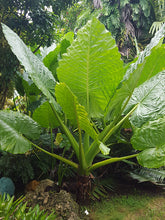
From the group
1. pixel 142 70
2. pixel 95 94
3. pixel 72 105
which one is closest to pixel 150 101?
pixel 142 70

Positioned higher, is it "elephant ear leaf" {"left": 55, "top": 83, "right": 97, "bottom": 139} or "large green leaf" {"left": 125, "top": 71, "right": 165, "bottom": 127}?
"elephant ear leaf" {"left": 55, "top": 83, "right": 97, "bottom": 139}

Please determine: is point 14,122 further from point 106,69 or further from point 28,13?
point 28,13

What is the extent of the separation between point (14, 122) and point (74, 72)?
0.41 metres

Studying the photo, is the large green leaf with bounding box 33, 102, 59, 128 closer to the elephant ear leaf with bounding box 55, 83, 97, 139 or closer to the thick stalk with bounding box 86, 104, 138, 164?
the elephant ear leaf with bounding box 55, 83, 97, 139

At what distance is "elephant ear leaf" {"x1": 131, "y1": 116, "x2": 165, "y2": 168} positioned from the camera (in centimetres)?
78

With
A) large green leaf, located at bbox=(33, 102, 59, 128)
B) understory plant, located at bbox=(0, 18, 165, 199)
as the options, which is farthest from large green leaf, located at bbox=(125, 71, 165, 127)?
large green leaf, located at bbox=(33, 102, 59, 128)

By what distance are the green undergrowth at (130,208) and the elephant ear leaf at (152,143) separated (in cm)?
34

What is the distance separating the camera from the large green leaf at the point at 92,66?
2.68ft

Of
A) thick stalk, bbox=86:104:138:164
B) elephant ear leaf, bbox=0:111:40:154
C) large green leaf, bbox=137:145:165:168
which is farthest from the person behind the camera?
thick stalk, bbox=86:104:138:164

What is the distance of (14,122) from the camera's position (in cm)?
95

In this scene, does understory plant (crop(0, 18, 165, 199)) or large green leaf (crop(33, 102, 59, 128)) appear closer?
understory plant (crop(0, 18, 165, 199))

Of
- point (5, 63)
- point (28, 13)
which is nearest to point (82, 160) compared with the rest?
point (5, 63)

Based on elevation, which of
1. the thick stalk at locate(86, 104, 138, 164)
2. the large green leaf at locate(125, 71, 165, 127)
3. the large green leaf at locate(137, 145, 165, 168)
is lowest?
the large green leaf at locate(137, 145, 165, 168)

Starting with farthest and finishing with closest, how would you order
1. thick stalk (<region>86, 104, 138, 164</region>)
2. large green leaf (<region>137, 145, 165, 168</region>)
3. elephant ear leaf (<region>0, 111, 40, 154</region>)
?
thick stalk (<region>86, 104, 138, 164</region>) → elephant ear leaf (<region>0, 111, 40, 154</region>) → large green leaf (<region>137, 145, 165, 168</region>)
